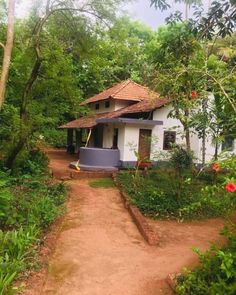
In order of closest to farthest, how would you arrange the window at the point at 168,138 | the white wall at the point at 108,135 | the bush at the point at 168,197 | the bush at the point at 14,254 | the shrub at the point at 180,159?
the bush at the point at 14,254
the bush at the point at 168,197
the shrub at the point at 180,159
the window at the point at 168,138
the white wall at the point at 108,135

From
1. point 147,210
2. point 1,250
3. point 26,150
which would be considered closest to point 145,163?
point 26,150

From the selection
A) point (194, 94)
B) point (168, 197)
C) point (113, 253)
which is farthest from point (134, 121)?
point (194, 94)

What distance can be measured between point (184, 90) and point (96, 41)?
7917 mm

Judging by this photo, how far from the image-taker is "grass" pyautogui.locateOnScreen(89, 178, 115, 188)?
15.2 meters

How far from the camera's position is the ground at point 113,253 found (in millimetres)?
6203

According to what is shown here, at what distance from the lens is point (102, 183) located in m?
15.8

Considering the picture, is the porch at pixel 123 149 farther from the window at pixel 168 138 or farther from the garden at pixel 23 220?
the garden at pixel 23 220

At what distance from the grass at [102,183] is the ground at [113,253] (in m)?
3.11

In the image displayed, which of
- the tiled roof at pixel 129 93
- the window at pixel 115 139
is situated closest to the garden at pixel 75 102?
the window at pixel 115 139

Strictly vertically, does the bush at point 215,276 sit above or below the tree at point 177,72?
below

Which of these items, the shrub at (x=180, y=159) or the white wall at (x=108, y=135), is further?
the white wall at (x=108, y=135)

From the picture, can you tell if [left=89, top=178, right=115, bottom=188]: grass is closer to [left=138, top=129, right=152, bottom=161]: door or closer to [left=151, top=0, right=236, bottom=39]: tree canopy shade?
[left=138, top=129, right=152, bottom=161]: door

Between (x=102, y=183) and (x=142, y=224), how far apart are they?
640 centimetres

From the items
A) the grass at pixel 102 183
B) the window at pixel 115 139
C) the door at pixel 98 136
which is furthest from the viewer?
the door at pixel 98 136
